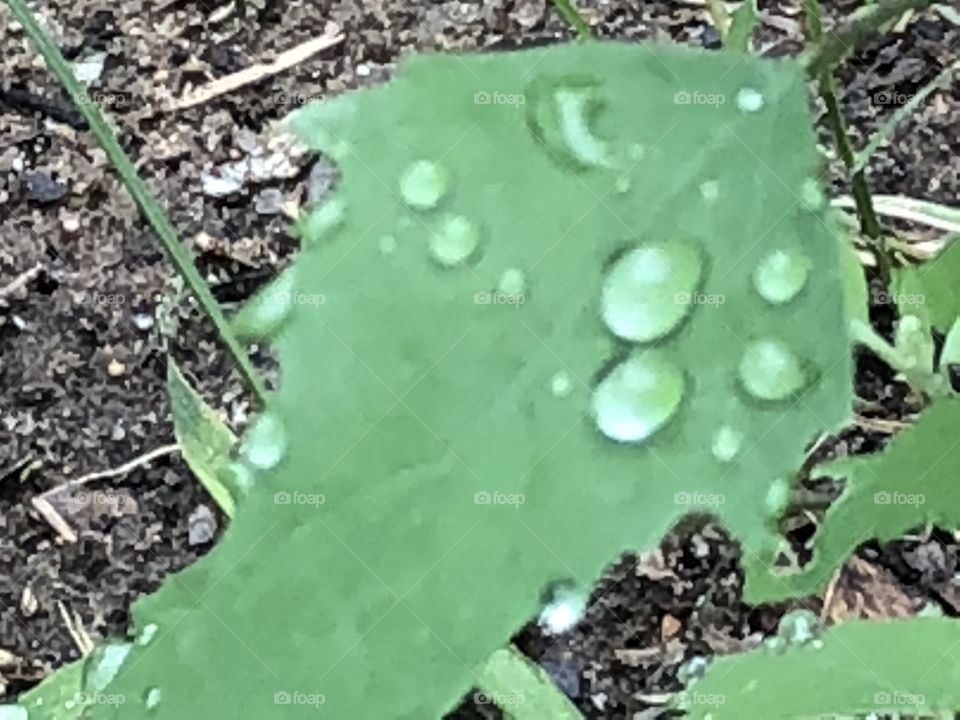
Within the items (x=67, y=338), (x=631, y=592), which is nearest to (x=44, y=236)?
(x=67, y=338)

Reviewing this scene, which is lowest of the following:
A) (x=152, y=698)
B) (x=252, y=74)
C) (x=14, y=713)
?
(x=14, y=713)

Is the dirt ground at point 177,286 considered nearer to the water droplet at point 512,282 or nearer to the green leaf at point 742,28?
the green leaf at point 742,28

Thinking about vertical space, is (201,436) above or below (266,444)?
below

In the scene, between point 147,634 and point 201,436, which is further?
point 201,436

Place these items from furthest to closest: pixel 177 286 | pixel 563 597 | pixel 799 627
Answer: pixel 177 286
pixel 799 627
pixel 563 597

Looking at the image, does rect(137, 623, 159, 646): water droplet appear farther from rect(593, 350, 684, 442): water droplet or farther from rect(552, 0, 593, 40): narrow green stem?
rect(552, 0, 593, 40): narrow green stem

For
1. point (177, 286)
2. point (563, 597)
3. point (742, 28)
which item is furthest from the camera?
point (177, 286)

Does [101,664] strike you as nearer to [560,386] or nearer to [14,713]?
[14,713]

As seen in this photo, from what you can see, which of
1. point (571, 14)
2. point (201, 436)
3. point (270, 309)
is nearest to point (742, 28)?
point (571, 14)
